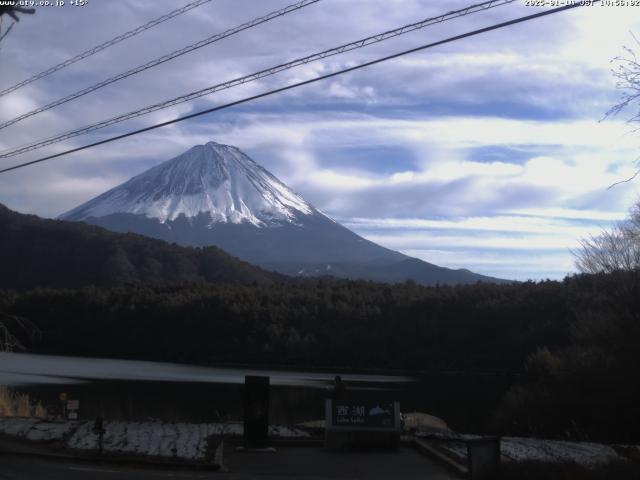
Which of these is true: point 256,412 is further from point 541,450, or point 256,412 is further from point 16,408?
point 16,408

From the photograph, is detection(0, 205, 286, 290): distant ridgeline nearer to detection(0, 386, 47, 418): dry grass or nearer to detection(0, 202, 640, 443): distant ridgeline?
detection(0, 202, 640, 443): distant ridgeline

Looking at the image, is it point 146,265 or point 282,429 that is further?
point 146,265

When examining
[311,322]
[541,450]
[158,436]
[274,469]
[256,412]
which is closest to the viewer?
[274,469]

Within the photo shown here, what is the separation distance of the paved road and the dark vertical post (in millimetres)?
345

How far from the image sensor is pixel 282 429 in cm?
2141

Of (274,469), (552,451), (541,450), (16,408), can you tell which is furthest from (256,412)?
(16,408)

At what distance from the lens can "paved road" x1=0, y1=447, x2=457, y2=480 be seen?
15.1m

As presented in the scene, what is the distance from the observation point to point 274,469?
16531mm

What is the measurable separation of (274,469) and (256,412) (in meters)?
1.79

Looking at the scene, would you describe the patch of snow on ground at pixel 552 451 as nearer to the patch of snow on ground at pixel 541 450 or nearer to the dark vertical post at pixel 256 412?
the patch of snow on ground at pixel 541 450

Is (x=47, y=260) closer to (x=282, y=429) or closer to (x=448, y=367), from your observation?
(x=448, y=367)

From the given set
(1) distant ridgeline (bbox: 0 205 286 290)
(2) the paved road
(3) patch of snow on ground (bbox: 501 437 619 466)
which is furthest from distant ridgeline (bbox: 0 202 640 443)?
(2) the paved road

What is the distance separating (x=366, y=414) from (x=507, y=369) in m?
63.0

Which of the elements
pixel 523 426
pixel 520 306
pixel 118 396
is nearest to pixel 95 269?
pixel 520 306
